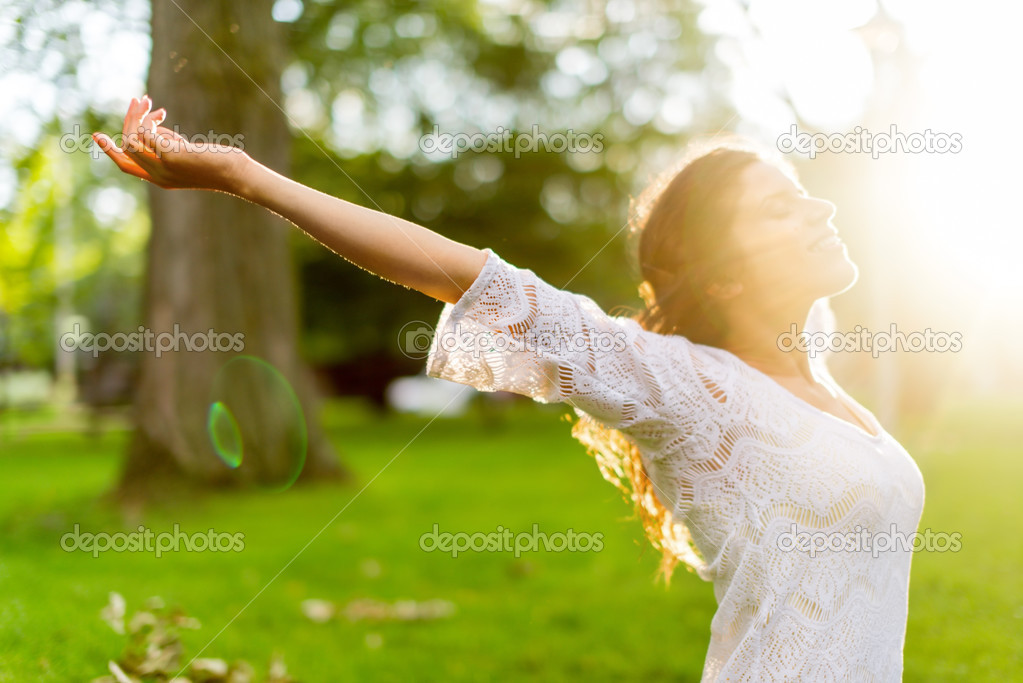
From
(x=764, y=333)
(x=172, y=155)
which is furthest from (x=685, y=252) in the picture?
(x=172, y=155)

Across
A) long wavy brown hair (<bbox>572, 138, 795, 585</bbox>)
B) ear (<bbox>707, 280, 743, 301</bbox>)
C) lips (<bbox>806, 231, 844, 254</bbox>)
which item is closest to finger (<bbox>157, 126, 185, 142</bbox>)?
long wavy brown hair (<bbox>572, 138, 795, 585</bbox>)

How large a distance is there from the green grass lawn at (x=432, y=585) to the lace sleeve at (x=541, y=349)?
1381mm

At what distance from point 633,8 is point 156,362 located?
28.1 ft

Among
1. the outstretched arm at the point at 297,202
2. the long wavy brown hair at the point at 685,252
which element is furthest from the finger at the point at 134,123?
the long wavy brown hair at the point at 685,252

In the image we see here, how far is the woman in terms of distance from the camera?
54.6 inches

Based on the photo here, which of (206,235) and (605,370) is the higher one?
(605,370)

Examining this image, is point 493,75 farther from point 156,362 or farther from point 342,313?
point 156,362

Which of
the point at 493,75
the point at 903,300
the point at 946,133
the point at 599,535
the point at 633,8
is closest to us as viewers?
the point at 599,535

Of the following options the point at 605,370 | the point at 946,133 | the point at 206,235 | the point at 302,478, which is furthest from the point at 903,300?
the point at 605,370

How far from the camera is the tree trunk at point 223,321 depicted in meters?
6.74

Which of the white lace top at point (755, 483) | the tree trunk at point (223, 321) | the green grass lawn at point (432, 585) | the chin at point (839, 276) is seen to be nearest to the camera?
the white lace top at point (755, 483)

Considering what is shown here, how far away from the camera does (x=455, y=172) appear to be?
1767 centimetres

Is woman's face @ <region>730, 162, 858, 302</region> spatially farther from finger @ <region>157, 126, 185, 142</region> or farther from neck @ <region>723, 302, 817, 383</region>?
finger @ <region>157, 126, 185, 142</region>

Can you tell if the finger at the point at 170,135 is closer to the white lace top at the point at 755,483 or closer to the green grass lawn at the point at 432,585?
the white lace top at the point at 755,483
